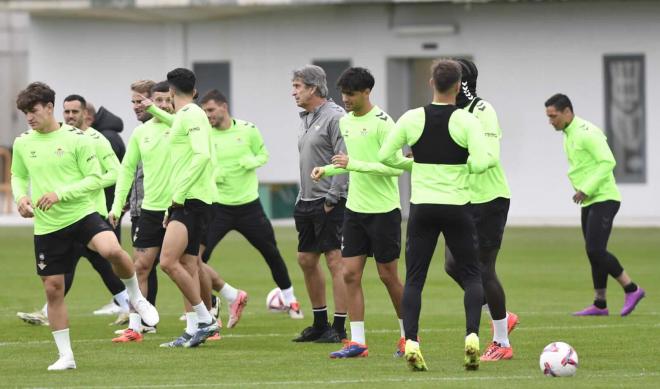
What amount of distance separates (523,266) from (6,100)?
2002 centimetres

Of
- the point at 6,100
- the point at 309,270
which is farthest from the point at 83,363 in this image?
the point at 6,100

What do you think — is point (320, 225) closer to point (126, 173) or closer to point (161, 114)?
point (161, 114)

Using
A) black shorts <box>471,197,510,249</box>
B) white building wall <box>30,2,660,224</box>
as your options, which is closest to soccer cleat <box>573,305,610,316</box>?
black shorts <box>471,197,510,249</box>

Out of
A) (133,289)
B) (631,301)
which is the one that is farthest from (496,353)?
(631,301)

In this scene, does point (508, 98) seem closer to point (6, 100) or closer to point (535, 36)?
point (535, 36)

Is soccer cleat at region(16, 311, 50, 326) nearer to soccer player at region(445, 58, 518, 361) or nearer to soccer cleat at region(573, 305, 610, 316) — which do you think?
soccer player at region(445, 58, 518, 361)

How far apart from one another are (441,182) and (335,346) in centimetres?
261

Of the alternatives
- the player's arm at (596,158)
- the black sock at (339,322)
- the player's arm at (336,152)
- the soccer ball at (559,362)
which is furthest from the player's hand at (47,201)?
the player's arm at (596,158)

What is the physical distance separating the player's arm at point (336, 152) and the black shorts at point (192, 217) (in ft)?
3.54

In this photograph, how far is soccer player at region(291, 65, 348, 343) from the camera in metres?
13.0

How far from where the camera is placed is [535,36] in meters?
32.9

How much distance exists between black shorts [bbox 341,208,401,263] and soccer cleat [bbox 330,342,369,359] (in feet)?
2.23

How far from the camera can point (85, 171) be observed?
11445 mm

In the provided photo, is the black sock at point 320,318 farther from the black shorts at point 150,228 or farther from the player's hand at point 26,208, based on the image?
the player's hand at point 26,208
